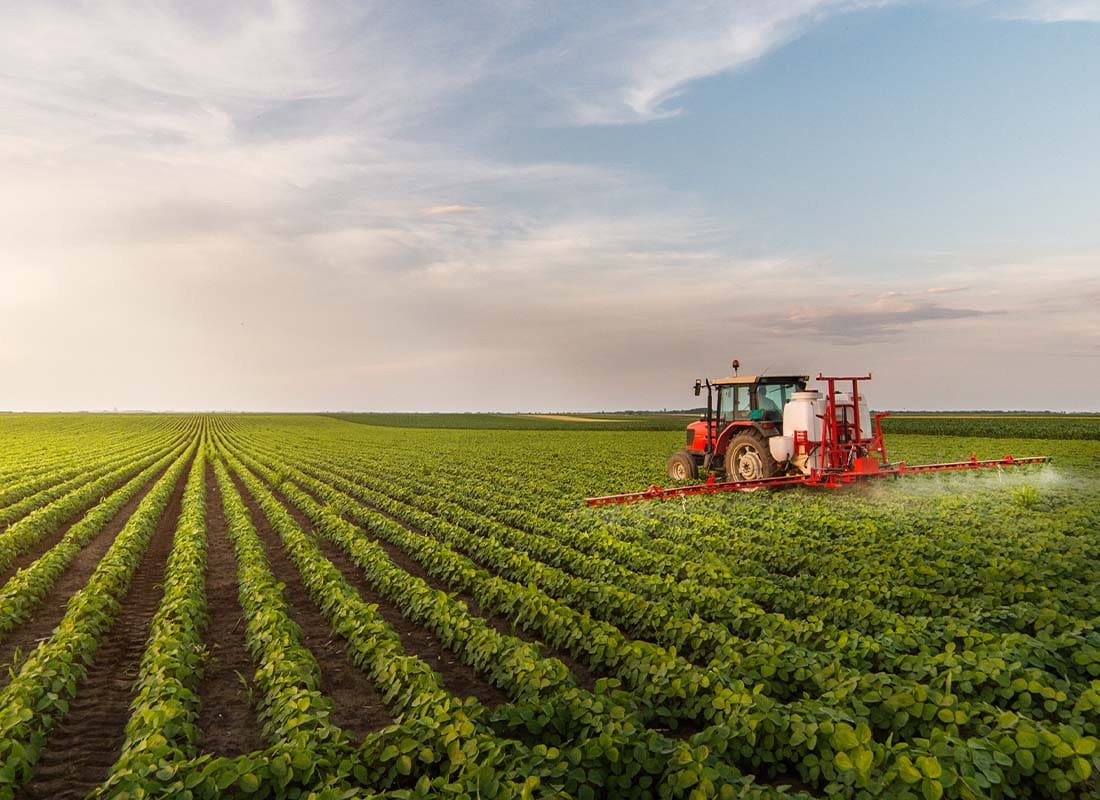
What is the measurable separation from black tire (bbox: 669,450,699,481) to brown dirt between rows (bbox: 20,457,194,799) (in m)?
13.1

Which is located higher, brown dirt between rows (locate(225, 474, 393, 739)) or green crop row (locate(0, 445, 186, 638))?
green crop row (locate(0, 445, 186, 638))

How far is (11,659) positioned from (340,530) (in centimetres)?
650

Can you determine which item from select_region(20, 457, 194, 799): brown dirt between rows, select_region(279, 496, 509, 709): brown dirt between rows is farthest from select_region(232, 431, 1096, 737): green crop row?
select_region(20, 457, 194, 799): brown dirt between rows

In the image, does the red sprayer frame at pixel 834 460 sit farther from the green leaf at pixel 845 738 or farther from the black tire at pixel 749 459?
the green leaf at pixel 845 738

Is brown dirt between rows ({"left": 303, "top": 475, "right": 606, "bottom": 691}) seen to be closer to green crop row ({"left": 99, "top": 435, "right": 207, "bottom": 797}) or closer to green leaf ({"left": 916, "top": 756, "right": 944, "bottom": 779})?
green leaf ({"left": 916, "top": 756, "right": 944, "bottom": 779})

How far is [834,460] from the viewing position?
1538 centimetres

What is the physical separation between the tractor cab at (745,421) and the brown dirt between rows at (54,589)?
13.9m

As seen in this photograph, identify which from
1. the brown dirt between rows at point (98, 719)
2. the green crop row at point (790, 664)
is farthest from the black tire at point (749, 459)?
the brown dirt between rows at point (98, 719)

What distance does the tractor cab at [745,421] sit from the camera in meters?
16.5

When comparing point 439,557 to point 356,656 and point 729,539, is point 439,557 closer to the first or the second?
point 356,656

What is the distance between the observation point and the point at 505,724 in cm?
559

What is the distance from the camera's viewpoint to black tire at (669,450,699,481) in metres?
19.1

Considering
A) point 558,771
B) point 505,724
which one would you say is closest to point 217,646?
point 505,724

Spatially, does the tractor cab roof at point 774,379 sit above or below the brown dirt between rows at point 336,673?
above
